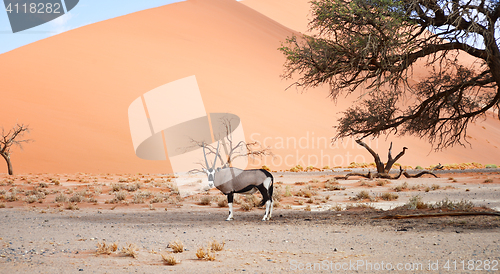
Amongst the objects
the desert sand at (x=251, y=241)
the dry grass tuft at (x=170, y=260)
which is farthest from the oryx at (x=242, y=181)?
the dry grass tuft at (x=170, y=260)

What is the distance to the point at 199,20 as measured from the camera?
76.0 metres

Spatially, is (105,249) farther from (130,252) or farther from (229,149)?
(229,149)

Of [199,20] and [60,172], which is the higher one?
[199,20]

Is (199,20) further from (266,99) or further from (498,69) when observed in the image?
(498,69)

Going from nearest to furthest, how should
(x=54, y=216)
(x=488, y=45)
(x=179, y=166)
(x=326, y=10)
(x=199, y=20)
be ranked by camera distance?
(x=488, y=45) < (x=326, y=10) < (x=54, y=216) < (x=179, y=166) < (x=199, y=20)

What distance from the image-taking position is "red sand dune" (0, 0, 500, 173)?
36.5 meters

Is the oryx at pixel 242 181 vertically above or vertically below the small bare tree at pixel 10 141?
below

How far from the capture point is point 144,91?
46156mm

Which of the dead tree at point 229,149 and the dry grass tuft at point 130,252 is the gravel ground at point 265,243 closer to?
the dry grass tuft at point 130,252

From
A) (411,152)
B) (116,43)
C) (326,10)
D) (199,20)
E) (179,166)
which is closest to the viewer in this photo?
(326,10)

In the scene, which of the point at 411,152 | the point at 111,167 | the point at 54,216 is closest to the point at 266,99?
the point at 411,152

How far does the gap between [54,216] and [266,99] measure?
45.8 meters

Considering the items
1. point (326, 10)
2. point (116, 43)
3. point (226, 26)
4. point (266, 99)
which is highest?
point (226, 26)

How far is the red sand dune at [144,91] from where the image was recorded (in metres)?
36.5
